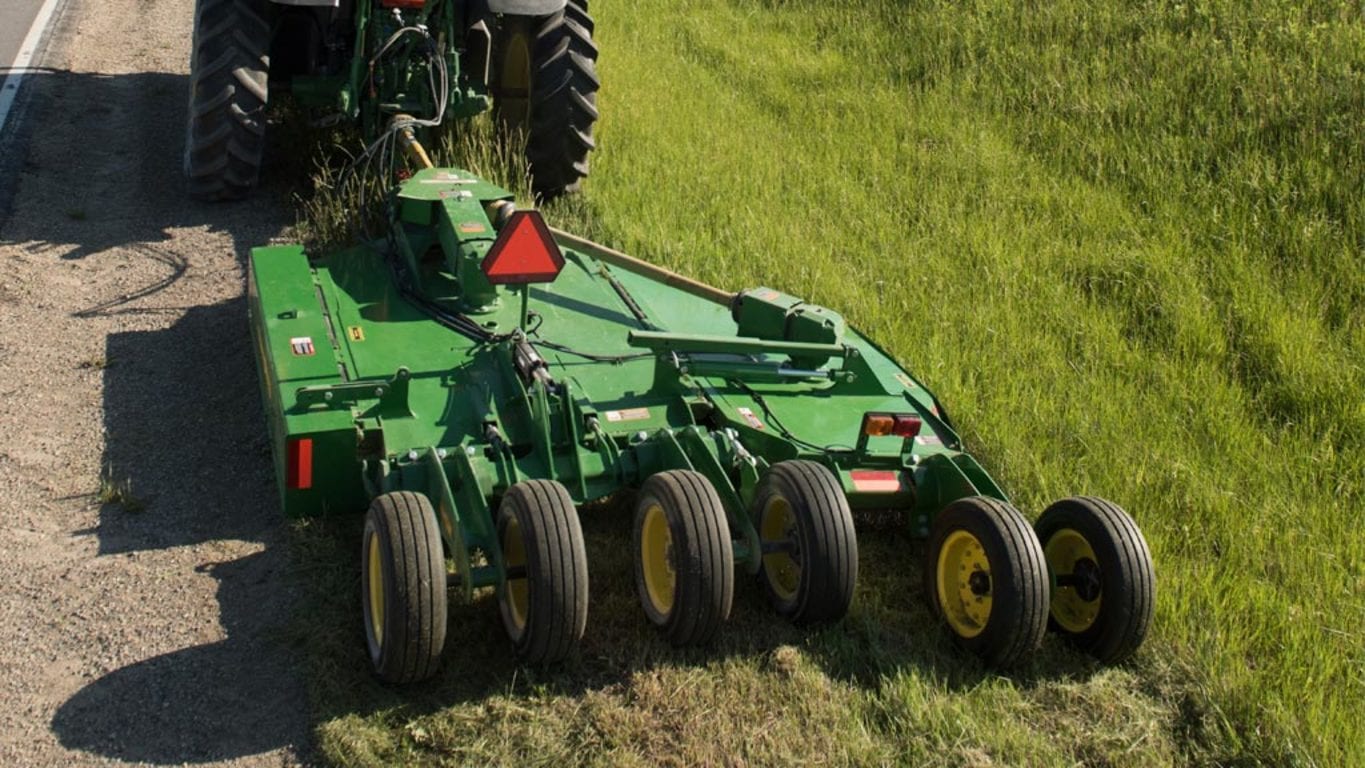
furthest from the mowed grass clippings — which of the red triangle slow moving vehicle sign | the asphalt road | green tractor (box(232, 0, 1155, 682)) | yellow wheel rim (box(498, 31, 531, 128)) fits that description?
the asphalt road

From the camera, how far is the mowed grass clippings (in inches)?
174

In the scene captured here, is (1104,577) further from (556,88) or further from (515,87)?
(515,87)

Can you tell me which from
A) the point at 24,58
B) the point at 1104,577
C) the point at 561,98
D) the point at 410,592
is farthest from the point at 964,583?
the point at 24,58

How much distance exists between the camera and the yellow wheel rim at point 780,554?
4758 mm

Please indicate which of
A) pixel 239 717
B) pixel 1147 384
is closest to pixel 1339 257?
pixel 1147 384

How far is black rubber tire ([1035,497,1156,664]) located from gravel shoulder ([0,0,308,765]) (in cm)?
250

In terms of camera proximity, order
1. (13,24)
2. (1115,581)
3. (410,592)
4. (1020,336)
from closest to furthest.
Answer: (410,592) < (1115,581) < (1020,336) < (13,24)

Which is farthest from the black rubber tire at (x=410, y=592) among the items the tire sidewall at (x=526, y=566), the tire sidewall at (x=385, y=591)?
the tire sidewall at (x=526, y=566)

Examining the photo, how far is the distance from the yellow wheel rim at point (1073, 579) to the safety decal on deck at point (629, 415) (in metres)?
1.54

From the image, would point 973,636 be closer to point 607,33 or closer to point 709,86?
point 709,86

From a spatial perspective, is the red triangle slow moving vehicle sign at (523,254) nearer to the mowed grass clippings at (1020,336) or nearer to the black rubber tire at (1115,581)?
the mowed grass clippings at (1020,336)

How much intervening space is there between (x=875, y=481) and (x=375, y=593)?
1787 mm

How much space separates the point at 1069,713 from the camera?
4512 millimetres

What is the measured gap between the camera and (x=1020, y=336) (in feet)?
23.1
